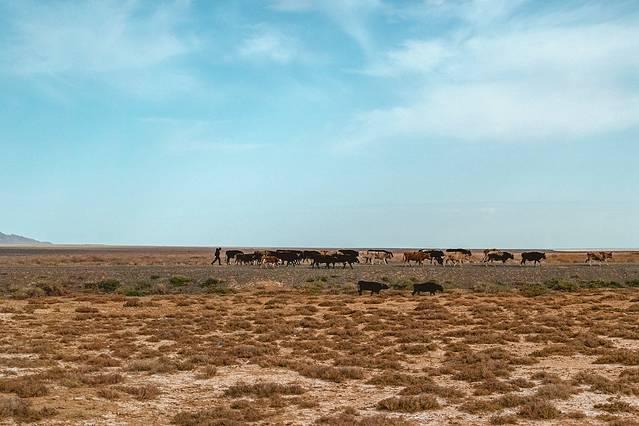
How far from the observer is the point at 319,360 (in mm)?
17203

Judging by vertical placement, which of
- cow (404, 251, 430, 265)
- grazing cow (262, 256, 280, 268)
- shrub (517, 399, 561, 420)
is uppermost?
cow (404, 251, 430, 265)

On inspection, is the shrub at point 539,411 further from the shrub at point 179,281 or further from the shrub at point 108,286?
the shrub at point 179,281

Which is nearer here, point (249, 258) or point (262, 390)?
point (262, 390)

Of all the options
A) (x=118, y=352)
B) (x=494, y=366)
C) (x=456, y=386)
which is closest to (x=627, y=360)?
(x=494, y=366)

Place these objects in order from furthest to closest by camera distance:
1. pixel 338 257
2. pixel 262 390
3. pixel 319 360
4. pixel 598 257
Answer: pixel 598 257
pixel 338 257
pixel 319 360
pixel 262 390

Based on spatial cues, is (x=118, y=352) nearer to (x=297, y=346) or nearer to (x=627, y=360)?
(x=297, y=346)

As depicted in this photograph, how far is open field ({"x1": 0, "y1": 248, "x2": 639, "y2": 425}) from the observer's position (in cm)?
1151

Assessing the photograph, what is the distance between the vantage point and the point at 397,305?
3069cm

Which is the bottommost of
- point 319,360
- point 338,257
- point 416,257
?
point 319,360

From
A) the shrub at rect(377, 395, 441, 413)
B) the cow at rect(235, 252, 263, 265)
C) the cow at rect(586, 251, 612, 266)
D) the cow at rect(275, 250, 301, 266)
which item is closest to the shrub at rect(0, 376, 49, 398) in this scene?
the shrub at rect(377, 395, 441, 413)

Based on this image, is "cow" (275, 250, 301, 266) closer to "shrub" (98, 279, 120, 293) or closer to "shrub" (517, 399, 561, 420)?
"shrub" (98, 279, 120, 293)

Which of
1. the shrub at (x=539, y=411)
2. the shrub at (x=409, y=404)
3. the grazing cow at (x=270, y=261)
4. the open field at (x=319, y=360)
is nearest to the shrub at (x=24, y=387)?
the open field at (x=319, y=360)

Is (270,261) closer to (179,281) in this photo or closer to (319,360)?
(179,281)

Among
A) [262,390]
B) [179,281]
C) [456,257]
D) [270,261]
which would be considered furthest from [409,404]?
[456,257]
